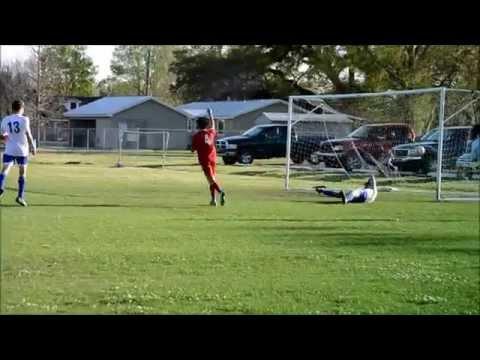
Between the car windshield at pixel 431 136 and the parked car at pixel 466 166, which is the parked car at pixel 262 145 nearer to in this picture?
the car windshield at pixel 431 136

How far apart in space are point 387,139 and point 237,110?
349 centimetres

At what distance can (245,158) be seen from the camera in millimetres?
18375

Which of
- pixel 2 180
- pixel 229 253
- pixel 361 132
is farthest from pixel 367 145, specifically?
pixel 229 253

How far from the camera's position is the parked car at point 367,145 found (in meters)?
17.0

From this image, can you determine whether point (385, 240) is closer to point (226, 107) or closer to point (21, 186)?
point (21, 186)

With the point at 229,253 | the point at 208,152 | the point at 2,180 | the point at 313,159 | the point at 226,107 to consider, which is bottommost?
the point at 229,253

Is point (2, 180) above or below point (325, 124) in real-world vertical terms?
→ below

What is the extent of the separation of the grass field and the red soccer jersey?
704mm

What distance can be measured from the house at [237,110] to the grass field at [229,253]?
2.01 m

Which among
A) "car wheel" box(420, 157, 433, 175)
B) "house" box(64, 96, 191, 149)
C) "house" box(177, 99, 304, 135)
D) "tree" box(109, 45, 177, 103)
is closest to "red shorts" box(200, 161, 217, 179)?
"tree" box(109, 45, 177, 103)

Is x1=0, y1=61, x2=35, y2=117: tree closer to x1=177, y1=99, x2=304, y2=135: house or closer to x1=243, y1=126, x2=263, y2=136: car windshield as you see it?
x1=177, y1=99, x2=304, y2=135: house

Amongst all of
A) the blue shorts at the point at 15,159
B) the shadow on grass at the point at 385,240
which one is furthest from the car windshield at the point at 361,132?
the blue shorts at the point at 15,159

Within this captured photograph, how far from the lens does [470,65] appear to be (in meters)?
20.4

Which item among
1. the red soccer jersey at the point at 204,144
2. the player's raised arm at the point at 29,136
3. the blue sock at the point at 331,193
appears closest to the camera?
the player's raised arm at the point at 29,136
